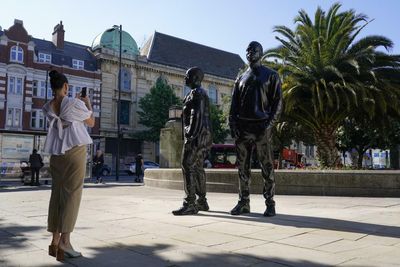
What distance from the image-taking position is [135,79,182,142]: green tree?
47.3 meters

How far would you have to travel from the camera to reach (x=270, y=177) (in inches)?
241

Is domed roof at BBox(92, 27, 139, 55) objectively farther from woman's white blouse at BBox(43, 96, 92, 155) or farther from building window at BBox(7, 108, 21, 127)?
woman's white blouse at BBox(43, 96, 92, 155)

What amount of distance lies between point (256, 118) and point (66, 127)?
9.54 ft

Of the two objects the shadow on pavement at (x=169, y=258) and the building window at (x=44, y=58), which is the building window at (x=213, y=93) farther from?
the shadow on pavement at (x=169, y=258)

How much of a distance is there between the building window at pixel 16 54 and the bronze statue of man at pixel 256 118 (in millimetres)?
41579

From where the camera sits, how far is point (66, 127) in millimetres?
4027

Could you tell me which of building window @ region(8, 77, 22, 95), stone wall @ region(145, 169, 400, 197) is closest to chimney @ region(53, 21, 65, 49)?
building window @ region(8, 77, 22, 95)

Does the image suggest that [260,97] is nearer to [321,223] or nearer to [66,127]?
[321,223]

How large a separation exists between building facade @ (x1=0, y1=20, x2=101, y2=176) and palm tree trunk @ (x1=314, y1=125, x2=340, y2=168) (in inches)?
1072

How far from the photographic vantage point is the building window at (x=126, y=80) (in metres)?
49.9

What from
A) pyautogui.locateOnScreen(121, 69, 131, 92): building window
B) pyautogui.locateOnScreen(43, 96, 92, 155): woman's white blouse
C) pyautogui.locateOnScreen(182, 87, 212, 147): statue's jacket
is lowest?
pyautogui.locateOnScreen(43, 96, 92, 155): woman's white blouse

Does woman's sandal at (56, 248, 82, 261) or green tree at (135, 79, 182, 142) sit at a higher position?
green tree at (135, 79, 182, 142)

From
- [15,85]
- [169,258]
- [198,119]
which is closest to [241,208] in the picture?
[198,119]

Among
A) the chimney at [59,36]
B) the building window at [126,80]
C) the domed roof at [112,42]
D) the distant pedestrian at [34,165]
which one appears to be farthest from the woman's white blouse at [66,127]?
the domed roof at [112,42]
